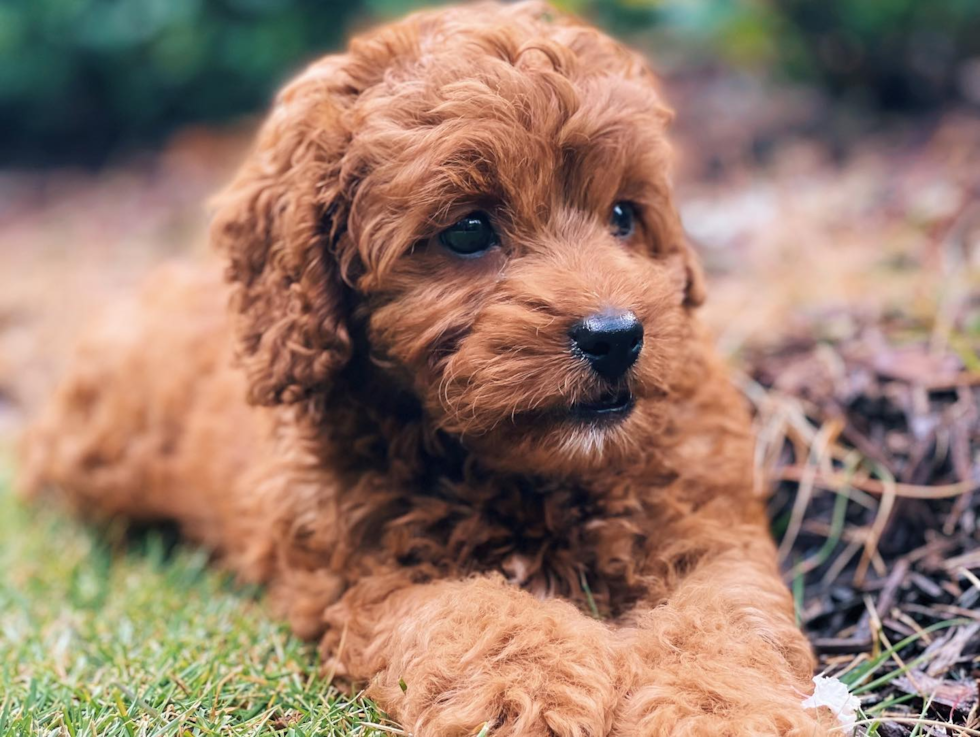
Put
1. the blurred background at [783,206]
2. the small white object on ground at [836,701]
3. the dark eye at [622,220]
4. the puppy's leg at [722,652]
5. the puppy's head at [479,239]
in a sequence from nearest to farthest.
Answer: the puppy's leg at [722,652]
the small white object on ground at [836,701]
the puppy's head at [479,239]
the dark eye at [622,220]
the blurred background at [783,206]

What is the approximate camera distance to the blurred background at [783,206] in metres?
3.66

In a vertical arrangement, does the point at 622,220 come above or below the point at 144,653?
above

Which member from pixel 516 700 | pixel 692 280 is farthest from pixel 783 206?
pixel 516 700

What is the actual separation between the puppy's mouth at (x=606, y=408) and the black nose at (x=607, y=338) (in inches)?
3.7

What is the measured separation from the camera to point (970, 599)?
318 centimetres

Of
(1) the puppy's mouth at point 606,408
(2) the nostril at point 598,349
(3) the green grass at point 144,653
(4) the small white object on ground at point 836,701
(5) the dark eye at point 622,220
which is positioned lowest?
(3) the green grass at point 144,653

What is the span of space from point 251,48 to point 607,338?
6827 mm

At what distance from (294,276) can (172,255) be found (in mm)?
5386

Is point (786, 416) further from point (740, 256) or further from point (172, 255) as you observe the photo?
point (172, 255)

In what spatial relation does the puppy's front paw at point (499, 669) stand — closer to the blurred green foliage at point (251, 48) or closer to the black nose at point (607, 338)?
the black nose at point (607, 338)

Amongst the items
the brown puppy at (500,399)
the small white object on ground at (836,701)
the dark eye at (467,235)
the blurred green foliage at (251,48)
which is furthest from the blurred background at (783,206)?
the dark eye at (467,235)

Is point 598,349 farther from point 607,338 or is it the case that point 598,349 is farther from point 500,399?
point 500,399

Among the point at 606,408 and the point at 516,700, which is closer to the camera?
the point at 516,700

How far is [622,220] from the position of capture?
3.19 m
